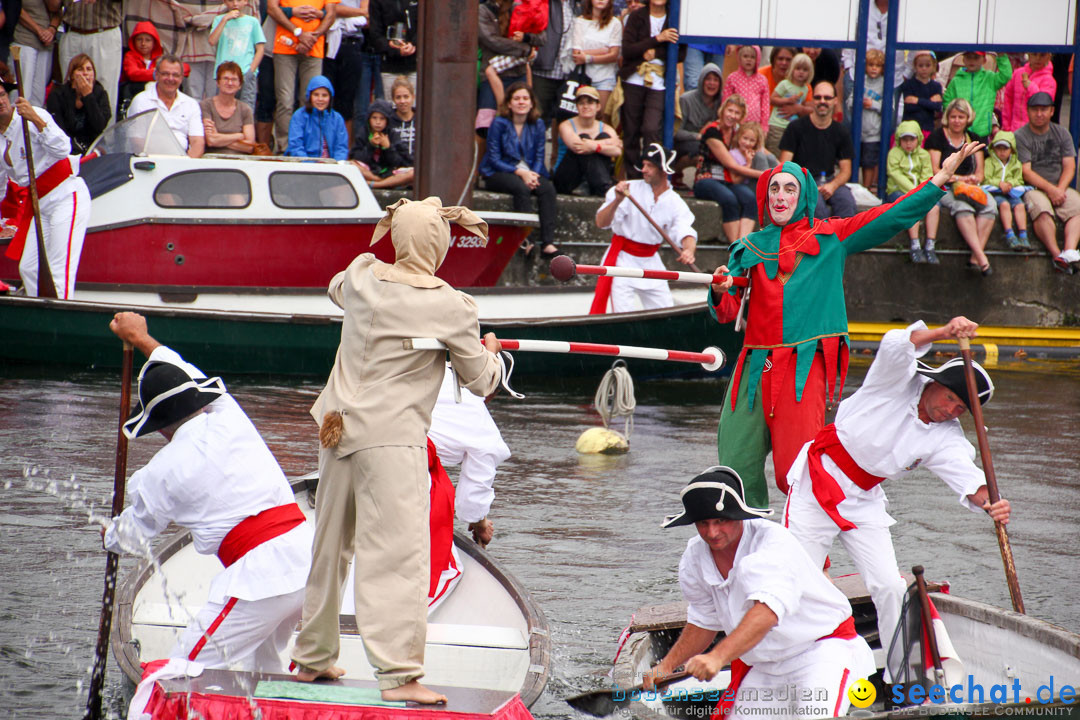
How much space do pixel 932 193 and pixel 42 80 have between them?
32.9 ft

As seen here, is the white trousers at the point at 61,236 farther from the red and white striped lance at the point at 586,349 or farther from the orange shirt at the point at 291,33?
the red and white striped lance at the point at 586,349

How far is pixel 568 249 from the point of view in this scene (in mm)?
15242

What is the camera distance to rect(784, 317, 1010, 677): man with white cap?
17.0ft

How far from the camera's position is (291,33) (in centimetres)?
1370

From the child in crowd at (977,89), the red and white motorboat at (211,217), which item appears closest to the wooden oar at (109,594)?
the red and white motorboat at (211,217)

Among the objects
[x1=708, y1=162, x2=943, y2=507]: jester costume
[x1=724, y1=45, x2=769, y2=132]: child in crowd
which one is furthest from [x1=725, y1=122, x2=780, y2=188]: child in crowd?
[x1=708, y1=162, x2=943, y2=507]: jester costume

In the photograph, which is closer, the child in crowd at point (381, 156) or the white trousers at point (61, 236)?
the white trousers at point (61, 236)

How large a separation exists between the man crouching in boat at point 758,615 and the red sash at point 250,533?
4.46 feet

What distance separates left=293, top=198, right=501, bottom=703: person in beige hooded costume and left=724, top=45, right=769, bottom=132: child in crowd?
11.1m

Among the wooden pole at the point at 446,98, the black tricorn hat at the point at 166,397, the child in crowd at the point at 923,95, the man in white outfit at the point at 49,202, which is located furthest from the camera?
the child in crowd at the point at 923,95

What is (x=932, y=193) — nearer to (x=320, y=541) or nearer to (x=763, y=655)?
(x=763, y=655)

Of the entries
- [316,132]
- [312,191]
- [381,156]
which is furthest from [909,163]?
[312,191]

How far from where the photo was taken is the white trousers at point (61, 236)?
1157cm

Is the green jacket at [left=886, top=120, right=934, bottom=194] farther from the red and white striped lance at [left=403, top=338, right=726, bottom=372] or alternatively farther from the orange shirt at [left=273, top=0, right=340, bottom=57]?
the red and white striped lance at [left=403, top=338, right=726, bottom=372]
